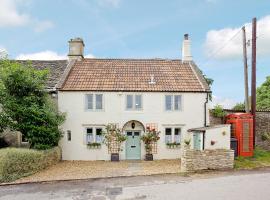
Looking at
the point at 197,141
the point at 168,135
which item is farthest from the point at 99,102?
the point at 197,141

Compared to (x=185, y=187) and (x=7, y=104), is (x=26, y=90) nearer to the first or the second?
(x=7, y=104)

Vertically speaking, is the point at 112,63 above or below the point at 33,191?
above

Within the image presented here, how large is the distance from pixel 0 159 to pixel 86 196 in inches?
242

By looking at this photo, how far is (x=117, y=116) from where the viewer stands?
80.7 feet

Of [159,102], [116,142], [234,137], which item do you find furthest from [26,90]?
[234,137]

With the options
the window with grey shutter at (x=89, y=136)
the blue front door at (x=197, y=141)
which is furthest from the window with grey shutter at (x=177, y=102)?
the window with grey shutter at (x=89, y=136)

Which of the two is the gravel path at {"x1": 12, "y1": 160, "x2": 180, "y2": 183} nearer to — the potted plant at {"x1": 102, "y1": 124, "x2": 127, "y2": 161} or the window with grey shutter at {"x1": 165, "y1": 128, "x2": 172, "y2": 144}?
the potted plant at {"x1": 102, "y1": 124, "x2": 127, "y2": 161}

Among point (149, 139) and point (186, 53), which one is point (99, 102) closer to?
point (149, 139)

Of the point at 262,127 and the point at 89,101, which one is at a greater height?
the point at 89,101

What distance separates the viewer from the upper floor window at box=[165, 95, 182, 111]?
24984 mm

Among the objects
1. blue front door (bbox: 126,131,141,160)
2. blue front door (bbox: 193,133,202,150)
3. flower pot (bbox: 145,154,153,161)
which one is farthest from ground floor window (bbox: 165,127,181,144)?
blue front door (bbox: 193,133,202,150)

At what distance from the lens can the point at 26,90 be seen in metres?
21.4

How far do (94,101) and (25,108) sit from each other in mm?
5732

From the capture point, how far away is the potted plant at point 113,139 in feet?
79.7
